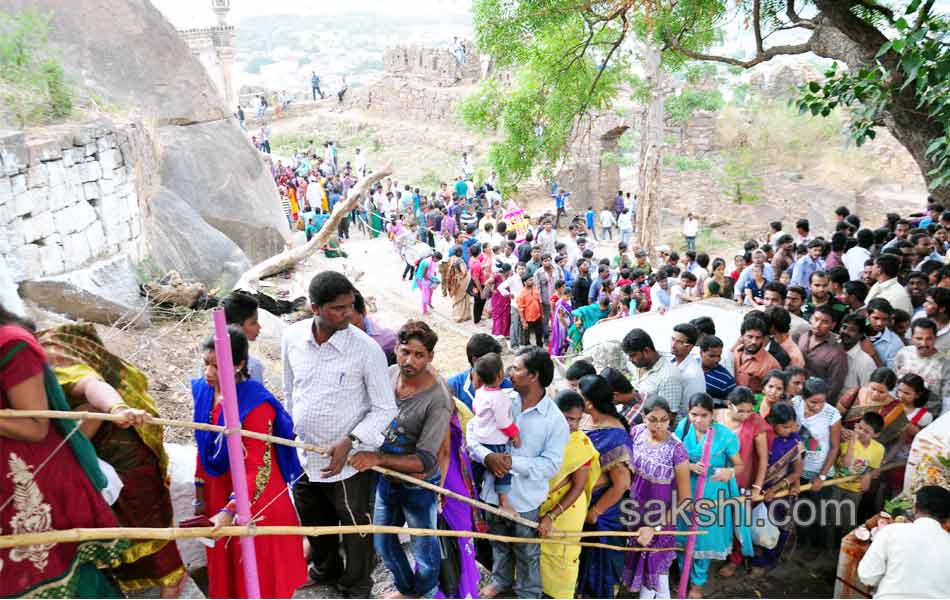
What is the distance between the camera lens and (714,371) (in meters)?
4.75

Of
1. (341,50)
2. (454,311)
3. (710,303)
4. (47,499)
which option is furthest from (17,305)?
(341,50)

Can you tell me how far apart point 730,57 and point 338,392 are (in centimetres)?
597

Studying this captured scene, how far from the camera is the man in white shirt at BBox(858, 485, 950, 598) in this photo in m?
3.11

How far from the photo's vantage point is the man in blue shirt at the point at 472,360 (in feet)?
12.3

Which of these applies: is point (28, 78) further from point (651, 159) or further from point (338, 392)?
point (651, 159)

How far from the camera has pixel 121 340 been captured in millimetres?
5820

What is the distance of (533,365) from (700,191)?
1677 cm

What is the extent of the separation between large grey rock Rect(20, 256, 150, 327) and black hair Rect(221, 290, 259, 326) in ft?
9.05

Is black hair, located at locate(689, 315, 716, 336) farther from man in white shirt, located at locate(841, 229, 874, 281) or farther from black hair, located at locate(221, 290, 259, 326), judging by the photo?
man in white shirt, located at locate(841, 229, 874, 281)

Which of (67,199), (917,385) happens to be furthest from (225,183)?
(917,385)

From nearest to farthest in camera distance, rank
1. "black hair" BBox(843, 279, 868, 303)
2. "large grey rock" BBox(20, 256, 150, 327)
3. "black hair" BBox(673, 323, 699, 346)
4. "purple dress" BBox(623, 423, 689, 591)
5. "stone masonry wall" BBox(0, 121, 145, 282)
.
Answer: "purple dress" BBox(623, 423, 689, 591), "black hair" BBox(673, 323, 699, 346), "stone masonry wall" BBox(0, 121, 145, 282), "large grey rock" BBox(20, 256, 150, 327), "black hair" BBox(843, 279, 868, 303)

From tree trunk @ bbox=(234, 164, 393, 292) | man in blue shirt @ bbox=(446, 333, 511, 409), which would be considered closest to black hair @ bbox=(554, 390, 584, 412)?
man in blue shirt @ bbox=(446, 333, 511, 409)

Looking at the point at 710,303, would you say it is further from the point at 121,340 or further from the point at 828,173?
the point at 828,173
